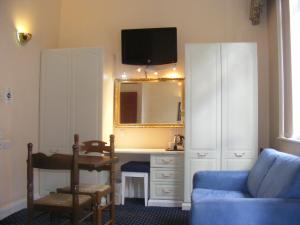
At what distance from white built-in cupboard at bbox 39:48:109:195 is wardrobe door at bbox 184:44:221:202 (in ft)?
3.87

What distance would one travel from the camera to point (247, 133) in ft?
13.1

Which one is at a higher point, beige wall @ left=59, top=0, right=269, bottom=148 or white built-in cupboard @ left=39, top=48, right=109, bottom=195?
beige wall @ left=59, top=0, right=269, bottom=148

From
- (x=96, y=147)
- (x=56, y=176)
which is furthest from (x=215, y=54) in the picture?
(x=56, y=176)

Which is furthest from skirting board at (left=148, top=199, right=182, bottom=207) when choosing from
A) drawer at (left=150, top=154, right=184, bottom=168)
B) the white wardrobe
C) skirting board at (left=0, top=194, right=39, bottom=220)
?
skirting board at (left=0, top=194, right=39, bottom=220)

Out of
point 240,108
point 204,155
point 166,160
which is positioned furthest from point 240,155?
point 166,160

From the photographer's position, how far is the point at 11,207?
3.88 meters

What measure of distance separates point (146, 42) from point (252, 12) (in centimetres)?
152

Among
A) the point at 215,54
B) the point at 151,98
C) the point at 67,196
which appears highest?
the point at 215,54

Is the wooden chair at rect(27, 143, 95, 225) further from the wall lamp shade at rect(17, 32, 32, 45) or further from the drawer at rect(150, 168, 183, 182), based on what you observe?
the wall lamp shade at rect(17, 32, 32, 45)

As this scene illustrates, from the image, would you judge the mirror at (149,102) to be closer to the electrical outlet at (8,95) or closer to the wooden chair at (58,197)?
the electrical outlet at (8,95)

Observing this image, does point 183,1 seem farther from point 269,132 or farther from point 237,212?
point 237,212

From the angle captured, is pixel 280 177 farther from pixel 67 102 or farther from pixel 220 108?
pixel 67 102

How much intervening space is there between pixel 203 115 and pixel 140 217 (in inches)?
57.2

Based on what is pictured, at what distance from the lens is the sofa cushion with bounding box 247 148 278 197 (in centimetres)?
302
